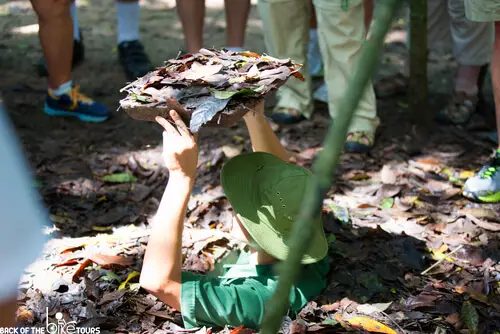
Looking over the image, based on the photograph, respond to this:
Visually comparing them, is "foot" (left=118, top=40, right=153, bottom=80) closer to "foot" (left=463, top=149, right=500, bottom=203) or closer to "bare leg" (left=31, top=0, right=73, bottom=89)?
A: "bare leg" (left=31, top=0, right=73, bottom=89)

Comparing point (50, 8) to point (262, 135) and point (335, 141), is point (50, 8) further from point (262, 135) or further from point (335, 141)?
point (335, 141)

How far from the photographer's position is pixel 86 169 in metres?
4.46

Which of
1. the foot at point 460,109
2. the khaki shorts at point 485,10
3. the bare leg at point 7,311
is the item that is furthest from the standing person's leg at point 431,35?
the bare leg at point 7,311

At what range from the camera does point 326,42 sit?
14.7 ft

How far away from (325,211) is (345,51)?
43.7 inches

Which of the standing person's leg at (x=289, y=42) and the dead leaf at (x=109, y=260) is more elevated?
the standing person's leg at (x=289, y=42)

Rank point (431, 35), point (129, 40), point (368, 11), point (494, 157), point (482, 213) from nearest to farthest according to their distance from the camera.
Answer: point (482, 213) → point (494, 157) → point (368, 11) → point (431, 35) → point (129, 40)

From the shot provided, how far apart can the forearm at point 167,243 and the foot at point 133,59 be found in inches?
114

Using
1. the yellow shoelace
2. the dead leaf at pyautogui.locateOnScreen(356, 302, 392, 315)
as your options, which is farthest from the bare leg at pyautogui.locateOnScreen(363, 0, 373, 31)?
the dead leaf at pyautogui.locateOnScreen(356, 302, 392, 315)

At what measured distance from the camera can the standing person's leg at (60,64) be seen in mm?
4746

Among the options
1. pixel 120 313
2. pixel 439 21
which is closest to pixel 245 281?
pixel 120 313

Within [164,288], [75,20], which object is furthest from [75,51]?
[164,288]

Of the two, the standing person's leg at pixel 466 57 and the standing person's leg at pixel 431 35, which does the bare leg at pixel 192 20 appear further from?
the standing person's leg at pixel 466 57

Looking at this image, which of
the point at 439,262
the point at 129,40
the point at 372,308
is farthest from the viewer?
the point at 129,40
